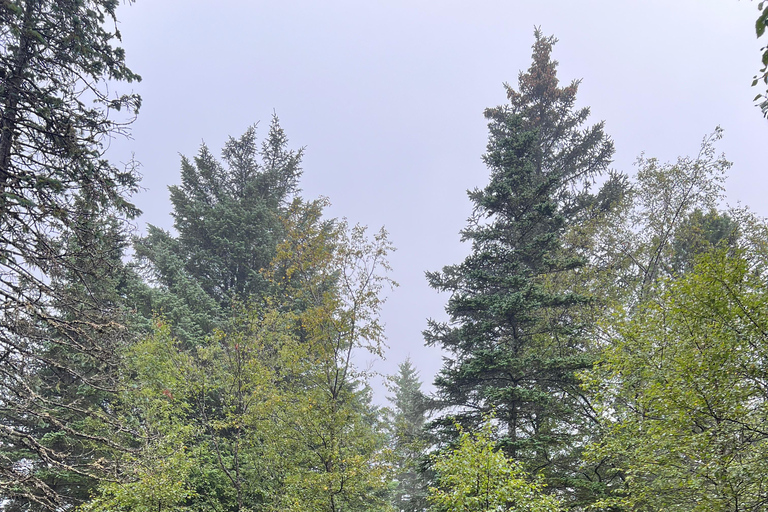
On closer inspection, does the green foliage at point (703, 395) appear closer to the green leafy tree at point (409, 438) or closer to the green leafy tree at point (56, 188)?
the green leafy tree at point (409, 438)

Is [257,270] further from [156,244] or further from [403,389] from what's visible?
[403,389]

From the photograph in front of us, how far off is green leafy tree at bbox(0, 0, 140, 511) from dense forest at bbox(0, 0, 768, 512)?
0.15 ft

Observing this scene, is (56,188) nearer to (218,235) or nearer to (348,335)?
(348,335)

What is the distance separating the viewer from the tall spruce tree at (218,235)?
19641 millimetres

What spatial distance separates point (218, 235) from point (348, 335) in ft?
46.0

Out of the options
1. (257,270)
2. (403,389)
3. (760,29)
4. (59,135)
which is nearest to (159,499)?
(59,135)

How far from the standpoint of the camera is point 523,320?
13617 mm

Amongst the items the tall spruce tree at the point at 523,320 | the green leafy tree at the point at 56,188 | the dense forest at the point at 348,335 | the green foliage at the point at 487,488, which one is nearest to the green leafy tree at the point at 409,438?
the dense forest at the point at 348,335

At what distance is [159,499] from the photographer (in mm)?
9758

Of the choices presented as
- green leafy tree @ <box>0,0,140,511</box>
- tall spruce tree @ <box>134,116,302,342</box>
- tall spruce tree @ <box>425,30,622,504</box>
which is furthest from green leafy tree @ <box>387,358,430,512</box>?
tall spruce tree @ <box>134,116,302,342</box>

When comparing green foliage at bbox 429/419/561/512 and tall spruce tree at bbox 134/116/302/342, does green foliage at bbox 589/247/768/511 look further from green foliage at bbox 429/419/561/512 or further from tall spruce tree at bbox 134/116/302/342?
tall spruce tree at bbox 134/116/302/342

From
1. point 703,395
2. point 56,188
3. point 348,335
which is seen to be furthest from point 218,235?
point 703,395

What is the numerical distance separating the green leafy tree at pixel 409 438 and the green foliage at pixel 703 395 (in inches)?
207

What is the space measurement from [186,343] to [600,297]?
16469mm
